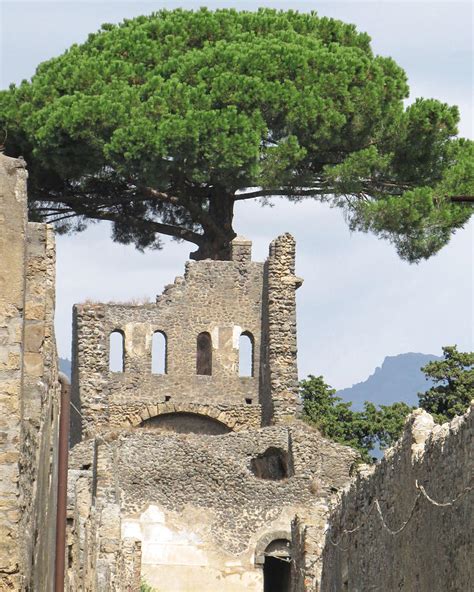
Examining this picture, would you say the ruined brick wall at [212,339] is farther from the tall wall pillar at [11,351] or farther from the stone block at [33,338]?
the tall wall pillar at [11,351]

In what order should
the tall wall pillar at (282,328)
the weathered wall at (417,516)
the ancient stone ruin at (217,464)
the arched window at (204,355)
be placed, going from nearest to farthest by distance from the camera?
the weathered wall at (417,516)
the ancient stone ruin at (217,464)
the tall wall pillar at (282,328)
the arched window at (204,355)

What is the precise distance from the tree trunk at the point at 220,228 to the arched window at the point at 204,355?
7.95 ft

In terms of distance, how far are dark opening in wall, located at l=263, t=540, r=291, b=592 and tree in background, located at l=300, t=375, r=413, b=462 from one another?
5798 mm

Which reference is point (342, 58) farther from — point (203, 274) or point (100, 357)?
point (100, 357)

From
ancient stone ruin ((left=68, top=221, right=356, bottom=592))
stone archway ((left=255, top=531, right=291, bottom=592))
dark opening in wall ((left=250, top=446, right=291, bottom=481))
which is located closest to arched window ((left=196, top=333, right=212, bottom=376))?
ancient stone ruin ((left=68, top=221, right=356, bottom=592))

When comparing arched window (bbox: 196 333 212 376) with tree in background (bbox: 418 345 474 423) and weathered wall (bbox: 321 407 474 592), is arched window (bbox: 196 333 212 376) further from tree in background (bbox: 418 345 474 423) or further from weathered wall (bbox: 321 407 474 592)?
weathered wall (bbox: 321 407 474 592)

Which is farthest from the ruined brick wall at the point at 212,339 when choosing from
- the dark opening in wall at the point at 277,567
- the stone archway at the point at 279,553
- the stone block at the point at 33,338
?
the stone block at the point at 33,338

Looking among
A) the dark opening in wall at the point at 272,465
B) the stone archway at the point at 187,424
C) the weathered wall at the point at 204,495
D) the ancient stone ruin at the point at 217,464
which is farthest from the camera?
the stone archway at the point at 187,424

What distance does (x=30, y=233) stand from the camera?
1263 centimetres

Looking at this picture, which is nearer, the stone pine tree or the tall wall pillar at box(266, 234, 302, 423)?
the tall wall pillar at box(266, 234, 302, 423)

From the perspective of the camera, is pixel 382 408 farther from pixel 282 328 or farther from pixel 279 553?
pixel 279 553

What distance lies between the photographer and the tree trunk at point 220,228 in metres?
48.5

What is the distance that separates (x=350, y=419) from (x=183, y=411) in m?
6.16

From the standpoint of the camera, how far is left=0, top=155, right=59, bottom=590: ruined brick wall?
11289 millimetres
